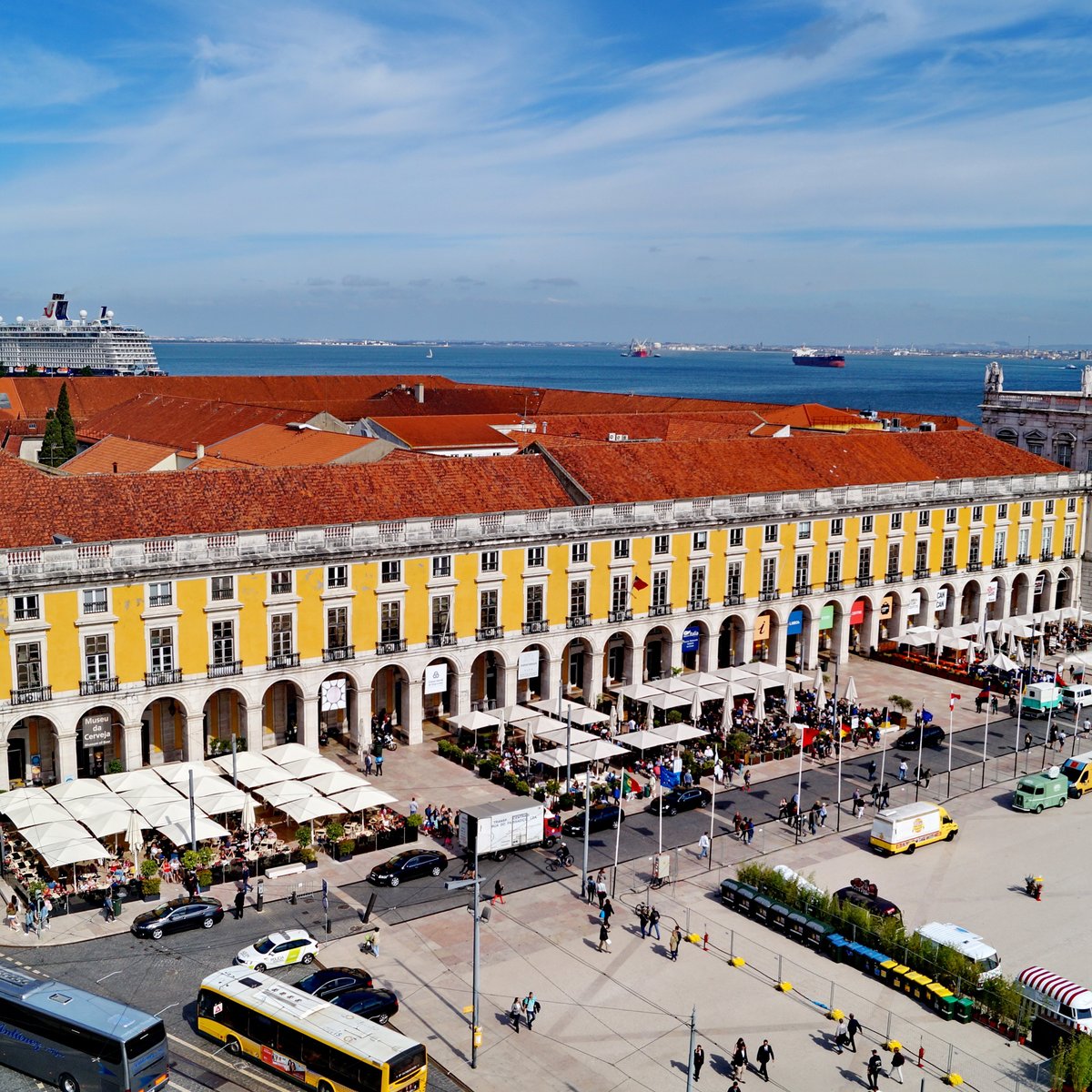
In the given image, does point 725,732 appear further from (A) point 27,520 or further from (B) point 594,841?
(A) point 27,520

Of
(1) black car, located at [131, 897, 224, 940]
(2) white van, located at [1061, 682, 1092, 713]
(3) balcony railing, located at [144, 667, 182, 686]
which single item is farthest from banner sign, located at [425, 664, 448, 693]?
(2) white van, located at [1061, 682, 1092, 713]

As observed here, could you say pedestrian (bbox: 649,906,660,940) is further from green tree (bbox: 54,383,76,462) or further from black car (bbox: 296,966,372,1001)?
green tree (bbox: 54,383,76,462)

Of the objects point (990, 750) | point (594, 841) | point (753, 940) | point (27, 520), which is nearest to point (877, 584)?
point (990, 750)

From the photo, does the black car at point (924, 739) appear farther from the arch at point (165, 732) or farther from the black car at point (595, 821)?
the arch at point (165, 732)

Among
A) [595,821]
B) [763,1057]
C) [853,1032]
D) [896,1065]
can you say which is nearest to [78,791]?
[595,821]

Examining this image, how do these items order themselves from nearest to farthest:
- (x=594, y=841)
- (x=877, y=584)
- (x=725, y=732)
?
(x=594, y=841)
(x=725, y=732)
(x=877, y=584)

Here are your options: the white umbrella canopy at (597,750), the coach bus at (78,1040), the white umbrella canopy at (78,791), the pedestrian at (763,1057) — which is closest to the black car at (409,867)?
the white umbrella canopy at (597,750)
